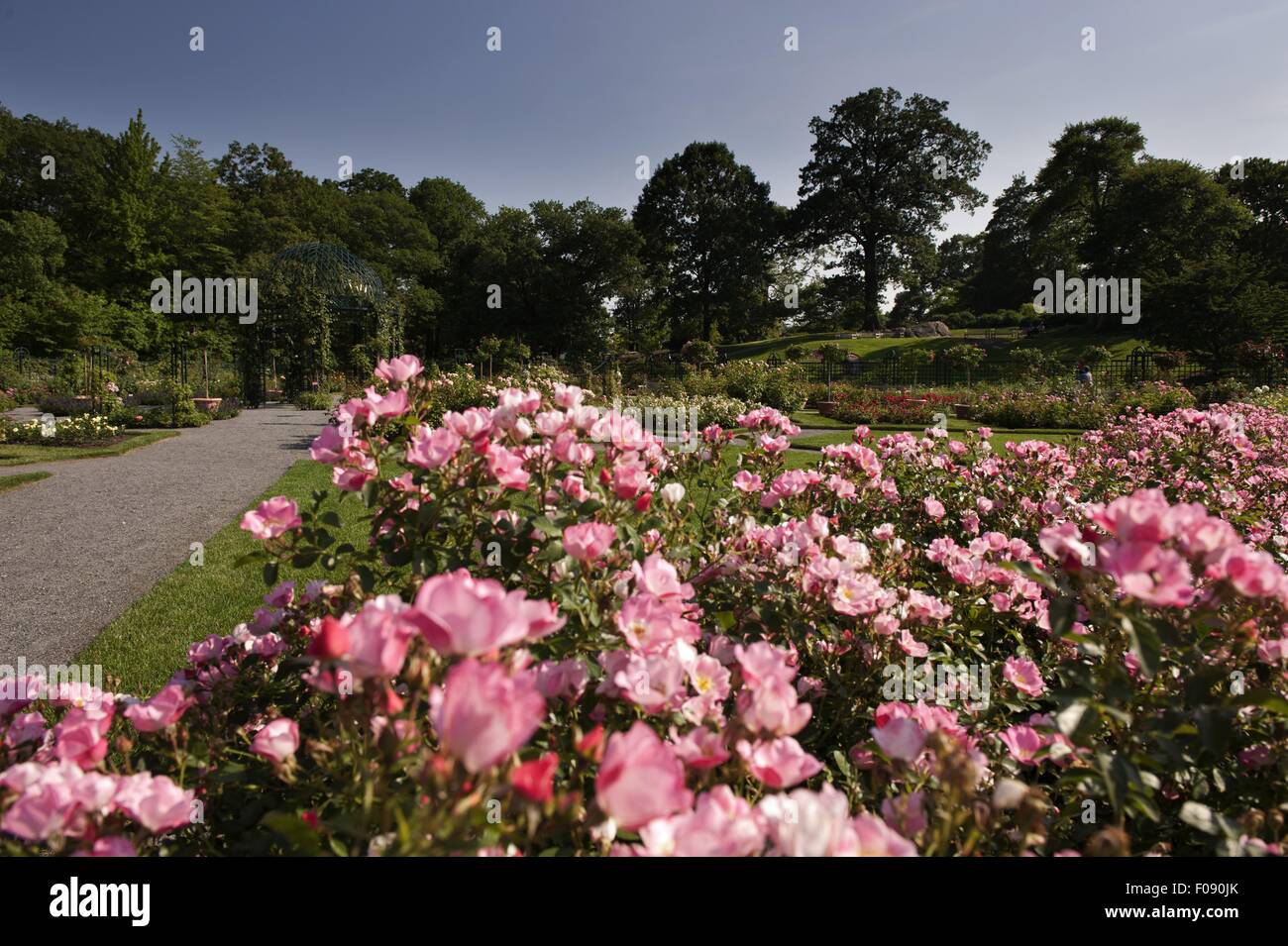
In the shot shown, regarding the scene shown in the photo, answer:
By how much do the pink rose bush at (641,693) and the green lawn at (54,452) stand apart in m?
8.61

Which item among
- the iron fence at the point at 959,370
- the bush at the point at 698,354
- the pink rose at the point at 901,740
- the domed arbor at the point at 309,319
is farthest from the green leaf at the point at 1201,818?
the bush at the point at 698,354

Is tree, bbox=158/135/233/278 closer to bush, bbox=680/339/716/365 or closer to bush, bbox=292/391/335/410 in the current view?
bush, bbox=292/391/335/410

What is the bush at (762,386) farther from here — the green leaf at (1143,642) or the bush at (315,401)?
the green leaf at (1143,642)

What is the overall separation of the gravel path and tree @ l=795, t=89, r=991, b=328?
34594 millimetres

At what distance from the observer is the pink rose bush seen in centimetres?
63

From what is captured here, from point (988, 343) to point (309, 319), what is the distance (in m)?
27.6

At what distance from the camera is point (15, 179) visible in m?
32.0

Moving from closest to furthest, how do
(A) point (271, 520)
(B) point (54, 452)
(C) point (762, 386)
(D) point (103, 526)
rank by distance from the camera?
(A) point (271, 520) < (D) point (103, 526) < (B) point (54, 452) < (C) point (762, 386)

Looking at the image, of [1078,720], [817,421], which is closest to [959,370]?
[817,421]

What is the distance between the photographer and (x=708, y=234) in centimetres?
3891

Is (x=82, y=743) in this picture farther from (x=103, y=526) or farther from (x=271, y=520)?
(x=103, y=526)


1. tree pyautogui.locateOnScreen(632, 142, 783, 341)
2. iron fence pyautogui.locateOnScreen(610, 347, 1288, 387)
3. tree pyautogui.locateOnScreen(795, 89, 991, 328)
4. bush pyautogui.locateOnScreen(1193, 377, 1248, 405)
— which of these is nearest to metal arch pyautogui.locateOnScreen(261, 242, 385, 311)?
iron fence pyautogui.locateOnScreen(610, 347, 1288, 387)

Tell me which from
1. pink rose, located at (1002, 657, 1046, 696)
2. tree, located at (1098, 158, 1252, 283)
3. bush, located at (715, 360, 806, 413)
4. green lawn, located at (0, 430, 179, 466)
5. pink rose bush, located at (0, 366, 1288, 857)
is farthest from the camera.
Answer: tree, located at (1098, 158, 1252, 283)

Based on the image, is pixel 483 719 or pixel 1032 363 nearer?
pixel 483 719
